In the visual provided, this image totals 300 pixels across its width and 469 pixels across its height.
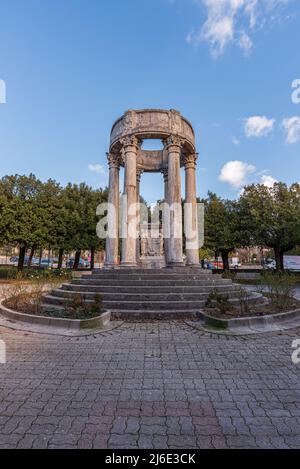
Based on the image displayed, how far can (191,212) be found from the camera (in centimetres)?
1573

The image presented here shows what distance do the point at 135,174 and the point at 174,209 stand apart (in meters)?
2.73

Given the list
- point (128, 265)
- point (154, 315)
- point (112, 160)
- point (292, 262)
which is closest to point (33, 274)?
point (112, 160)

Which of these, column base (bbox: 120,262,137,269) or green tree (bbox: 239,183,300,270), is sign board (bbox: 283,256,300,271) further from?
column base (bbox: 120,262,137,269)

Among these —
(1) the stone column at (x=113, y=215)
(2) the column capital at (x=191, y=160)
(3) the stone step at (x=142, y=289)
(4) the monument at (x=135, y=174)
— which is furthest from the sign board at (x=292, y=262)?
(3) the stone step at (x=142, y=289)

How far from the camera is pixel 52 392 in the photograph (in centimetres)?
391

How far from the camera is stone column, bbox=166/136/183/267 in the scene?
1341 centimetres

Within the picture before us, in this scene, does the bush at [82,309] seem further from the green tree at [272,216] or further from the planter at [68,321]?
the green tree at [272,216]

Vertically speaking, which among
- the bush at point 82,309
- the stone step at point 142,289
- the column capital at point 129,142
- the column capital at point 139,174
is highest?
the column capital at point 129,142

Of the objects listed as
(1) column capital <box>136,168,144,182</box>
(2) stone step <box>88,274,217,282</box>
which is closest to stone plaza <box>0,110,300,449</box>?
(2) stone step <box>88,274,217,282</box>

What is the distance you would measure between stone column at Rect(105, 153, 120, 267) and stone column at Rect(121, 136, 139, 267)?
6.00 ft

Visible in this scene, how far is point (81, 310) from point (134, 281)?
2846 mm

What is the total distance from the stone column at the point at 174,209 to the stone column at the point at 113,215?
11.2 feet

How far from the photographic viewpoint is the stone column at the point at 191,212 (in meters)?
15.7
